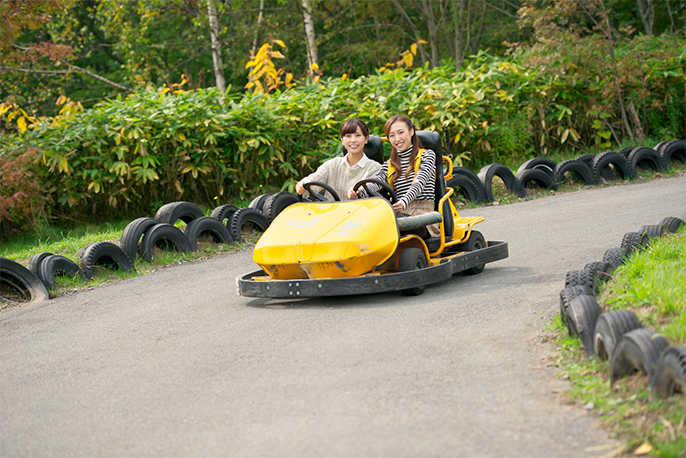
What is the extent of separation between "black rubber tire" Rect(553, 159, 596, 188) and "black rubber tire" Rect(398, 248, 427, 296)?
583 centimetres

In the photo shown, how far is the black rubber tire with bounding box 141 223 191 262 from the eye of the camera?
7.64m

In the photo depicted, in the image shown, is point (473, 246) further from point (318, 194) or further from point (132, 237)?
point (132, 237)

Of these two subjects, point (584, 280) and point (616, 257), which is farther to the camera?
point (616, 257)

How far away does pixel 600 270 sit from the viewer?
14.9 feet

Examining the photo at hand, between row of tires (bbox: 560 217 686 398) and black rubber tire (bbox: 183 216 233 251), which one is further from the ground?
black rubber tire (bbox: 183 216 233 251)

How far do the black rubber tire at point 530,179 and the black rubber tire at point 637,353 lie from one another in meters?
7.50

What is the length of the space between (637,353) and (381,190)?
348cm

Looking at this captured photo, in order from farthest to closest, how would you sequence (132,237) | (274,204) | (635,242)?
(274,204) → (132,237) → (635,242)

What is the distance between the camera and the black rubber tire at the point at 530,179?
10367 millimetres

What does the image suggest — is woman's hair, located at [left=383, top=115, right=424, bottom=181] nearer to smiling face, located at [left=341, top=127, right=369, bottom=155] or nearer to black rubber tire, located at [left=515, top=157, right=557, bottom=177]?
smiling face, located at [left=341, top=127, right=369, bottom=155]

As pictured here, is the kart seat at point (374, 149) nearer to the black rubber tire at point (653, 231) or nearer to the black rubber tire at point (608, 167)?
the black rubber tire at point (653, 231)

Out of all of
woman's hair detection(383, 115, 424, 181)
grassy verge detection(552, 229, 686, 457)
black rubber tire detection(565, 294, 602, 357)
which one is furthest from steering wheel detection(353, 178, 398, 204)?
black rubber tire detection(565, 294, 602, 357)

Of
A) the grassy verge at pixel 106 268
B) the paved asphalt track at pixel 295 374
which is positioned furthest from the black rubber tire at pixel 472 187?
the paved asphalt track at pixel 295 374

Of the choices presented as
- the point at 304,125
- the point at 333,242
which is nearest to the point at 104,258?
the point at 333,242
